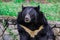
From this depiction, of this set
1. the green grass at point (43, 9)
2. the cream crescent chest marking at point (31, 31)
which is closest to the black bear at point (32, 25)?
the cream crescent chest marking at point (31, 31)

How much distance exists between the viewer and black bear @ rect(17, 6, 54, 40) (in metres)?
10.1

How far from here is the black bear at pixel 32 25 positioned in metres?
10.1

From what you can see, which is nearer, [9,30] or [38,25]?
[38,25]

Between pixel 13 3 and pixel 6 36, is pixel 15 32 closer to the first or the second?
pixel 6 36

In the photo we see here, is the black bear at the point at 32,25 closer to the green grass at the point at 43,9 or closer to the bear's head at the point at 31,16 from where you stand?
the bear's head at the point at 31,16

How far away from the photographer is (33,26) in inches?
402

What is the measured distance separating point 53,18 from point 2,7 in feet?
4.56

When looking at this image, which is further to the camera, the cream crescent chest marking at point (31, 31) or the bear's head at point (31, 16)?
the cream crescent chest marking at point (31, 31)

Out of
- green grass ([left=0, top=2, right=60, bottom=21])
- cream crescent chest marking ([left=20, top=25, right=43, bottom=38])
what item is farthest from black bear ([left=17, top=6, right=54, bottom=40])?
green grass ([left=0, top=2, right=60, bottom=21])

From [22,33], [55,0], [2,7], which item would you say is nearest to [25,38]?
[22,33]

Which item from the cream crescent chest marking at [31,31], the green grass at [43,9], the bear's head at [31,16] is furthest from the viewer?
the green grass at [43,9]

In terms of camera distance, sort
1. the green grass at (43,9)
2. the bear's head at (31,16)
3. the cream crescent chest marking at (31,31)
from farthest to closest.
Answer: the green grass at (43,9) → the cream crescent chest marking at (31,31) → the bear's head at (31,16)

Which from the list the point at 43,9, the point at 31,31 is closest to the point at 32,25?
the point at 31,31

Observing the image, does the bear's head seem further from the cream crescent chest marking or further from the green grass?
the green grass
